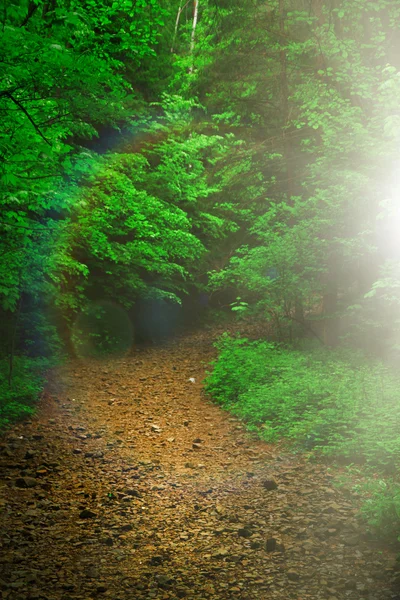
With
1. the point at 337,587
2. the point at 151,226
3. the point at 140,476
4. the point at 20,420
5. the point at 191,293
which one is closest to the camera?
the point at 337,587

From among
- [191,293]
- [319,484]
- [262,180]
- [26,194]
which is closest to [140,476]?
[319,484]

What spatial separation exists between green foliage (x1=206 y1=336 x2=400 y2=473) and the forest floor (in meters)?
0.51

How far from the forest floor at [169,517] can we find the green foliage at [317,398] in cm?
51

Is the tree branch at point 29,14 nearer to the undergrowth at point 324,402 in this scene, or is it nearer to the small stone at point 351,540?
the undergrowth at point 324,402

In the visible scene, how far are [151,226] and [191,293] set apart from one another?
7.73m

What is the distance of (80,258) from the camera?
13.8m

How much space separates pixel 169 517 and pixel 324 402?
382 centimetres

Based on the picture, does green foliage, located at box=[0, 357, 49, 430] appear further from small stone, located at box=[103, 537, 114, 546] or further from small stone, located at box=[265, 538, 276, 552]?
small stone, located at box=[265, 538, 276, 552]

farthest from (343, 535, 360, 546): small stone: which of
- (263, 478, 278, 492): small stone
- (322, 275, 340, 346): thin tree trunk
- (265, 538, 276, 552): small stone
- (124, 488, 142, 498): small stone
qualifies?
(322, 275, 340, 346): thin tree trunk

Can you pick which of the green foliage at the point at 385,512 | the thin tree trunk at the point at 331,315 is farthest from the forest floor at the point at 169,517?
the thin tree trunk at the point at 331,315

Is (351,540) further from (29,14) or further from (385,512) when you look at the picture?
(29,14)

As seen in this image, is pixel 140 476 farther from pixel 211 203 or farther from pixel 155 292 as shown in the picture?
pixel 211 203

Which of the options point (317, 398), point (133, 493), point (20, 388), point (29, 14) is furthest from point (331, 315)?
point (29, 14)

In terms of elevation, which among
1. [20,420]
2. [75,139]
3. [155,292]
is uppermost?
[75,139]
